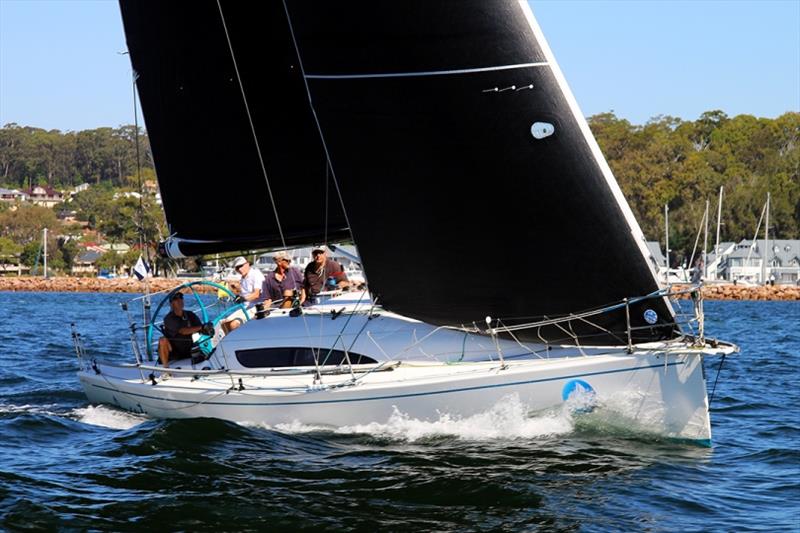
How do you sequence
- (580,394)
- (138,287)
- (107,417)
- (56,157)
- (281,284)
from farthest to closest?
1. (56,157)
2. (138,287)
3. (281,284)
4. (107,417)
5. (580,394)

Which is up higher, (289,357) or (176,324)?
(176,324)

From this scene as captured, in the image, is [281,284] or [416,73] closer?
[416,73]

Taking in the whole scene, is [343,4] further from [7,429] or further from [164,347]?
[7,429]

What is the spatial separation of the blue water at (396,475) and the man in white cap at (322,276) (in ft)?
7.59

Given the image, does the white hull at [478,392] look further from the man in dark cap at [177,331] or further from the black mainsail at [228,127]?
the black mainsail at [228,127]

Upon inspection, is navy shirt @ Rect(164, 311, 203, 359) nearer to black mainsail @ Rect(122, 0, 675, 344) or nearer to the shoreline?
black mainsail @ Rect(122, 0, 675, 344)

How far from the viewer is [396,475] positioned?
9875 mm

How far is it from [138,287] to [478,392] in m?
67.1

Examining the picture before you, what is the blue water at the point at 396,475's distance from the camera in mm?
8773

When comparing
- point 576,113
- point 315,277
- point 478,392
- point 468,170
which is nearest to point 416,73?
point 468,170

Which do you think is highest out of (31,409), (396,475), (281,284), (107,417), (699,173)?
Answer: (699,173)

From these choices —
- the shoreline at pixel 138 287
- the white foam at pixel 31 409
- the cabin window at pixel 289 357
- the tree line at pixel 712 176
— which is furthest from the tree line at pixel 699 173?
the cabin window at pixel 289 357

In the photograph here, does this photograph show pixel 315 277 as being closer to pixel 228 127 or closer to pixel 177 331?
pixel 177 331

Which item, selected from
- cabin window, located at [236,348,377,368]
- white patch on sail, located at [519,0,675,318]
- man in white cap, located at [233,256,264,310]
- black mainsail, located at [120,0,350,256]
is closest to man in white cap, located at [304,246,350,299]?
black mainsail, located at [120,0,350,256]
